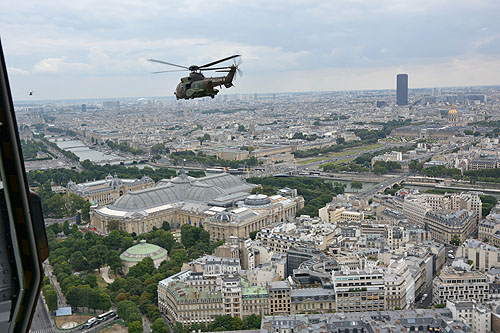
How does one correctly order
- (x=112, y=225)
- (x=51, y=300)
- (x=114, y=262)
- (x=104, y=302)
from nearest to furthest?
(x=51, y=300) → (x=104, y=302) → (x=114, y=262) → (x=112, y=225)

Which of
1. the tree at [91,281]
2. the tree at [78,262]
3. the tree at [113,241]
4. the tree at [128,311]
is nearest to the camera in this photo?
the tree at [128,311]

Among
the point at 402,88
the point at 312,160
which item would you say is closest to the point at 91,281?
the point at 312,160

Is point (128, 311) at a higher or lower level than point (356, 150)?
higher

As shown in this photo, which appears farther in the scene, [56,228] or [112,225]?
[56,228]

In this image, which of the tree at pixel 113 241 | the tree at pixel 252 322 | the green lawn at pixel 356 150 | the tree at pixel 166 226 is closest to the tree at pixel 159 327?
the tree at pixel 252 322

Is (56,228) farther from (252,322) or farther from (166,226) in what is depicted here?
(252,322)

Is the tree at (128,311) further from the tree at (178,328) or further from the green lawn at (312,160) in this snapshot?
the green lawn at (312,160)

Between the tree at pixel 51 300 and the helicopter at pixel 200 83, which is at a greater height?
the helicopter at pixel 200 83

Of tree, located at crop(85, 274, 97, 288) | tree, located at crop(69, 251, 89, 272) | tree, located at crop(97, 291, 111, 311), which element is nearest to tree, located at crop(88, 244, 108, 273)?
tree, located at crop(69, 251, 89, 272)

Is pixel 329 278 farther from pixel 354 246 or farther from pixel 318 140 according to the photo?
pixel 318 140
